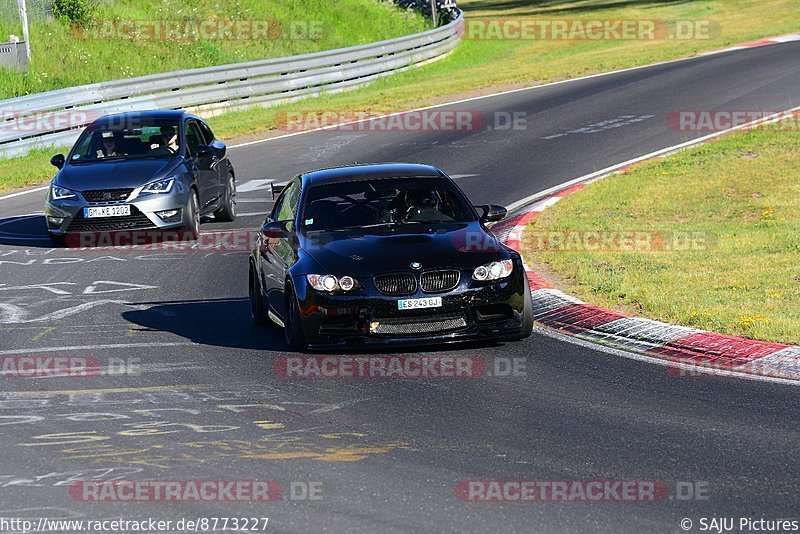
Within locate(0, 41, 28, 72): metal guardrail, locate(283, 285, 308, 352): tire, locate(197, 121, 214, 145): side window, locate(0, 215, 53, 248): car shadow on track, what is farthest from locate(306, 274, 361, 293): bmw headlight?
locate(0, 41, 28, 72): metal guardrail

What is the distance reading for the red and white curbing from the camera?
383 inches

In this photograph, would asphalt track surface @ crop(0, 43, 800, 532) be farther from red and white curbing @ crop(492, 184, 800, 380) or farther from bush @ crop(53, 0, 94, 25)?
bush @ crop(53, 0, 94, 25)

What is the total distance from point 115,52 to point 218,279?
22205mm

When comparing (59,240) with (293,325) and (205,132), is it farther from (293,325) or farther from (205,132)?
(293,325)

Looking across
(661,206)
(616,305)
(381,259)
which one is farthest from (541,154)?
(381,259)

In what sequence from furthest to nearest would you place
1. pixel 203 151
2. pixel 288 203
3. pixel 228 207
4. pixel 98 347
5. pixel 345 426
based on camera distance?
pixel 228 207 < pixel 203 151 < pixel 288 203 < pixel 98 347 < pixel 345 426

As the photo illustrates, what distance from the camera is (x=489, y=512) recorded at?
259 inches

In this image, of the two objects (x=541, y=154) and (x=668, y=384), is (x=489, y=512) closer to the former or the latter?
(x=668, y=384)

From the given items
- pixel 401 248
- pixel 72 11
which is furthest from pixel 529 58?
pixel 401 248

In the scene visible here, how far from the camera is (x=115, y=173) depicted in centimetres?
1742

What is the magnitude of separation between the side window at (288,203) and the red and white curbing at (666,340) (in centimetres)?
241

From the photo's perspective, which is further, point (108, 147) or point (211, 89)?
point (211, 89)

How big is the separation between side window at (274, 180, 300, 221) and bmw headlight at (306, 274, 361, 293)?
4.98 ft

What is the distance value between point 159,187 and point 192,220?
0.63 m
